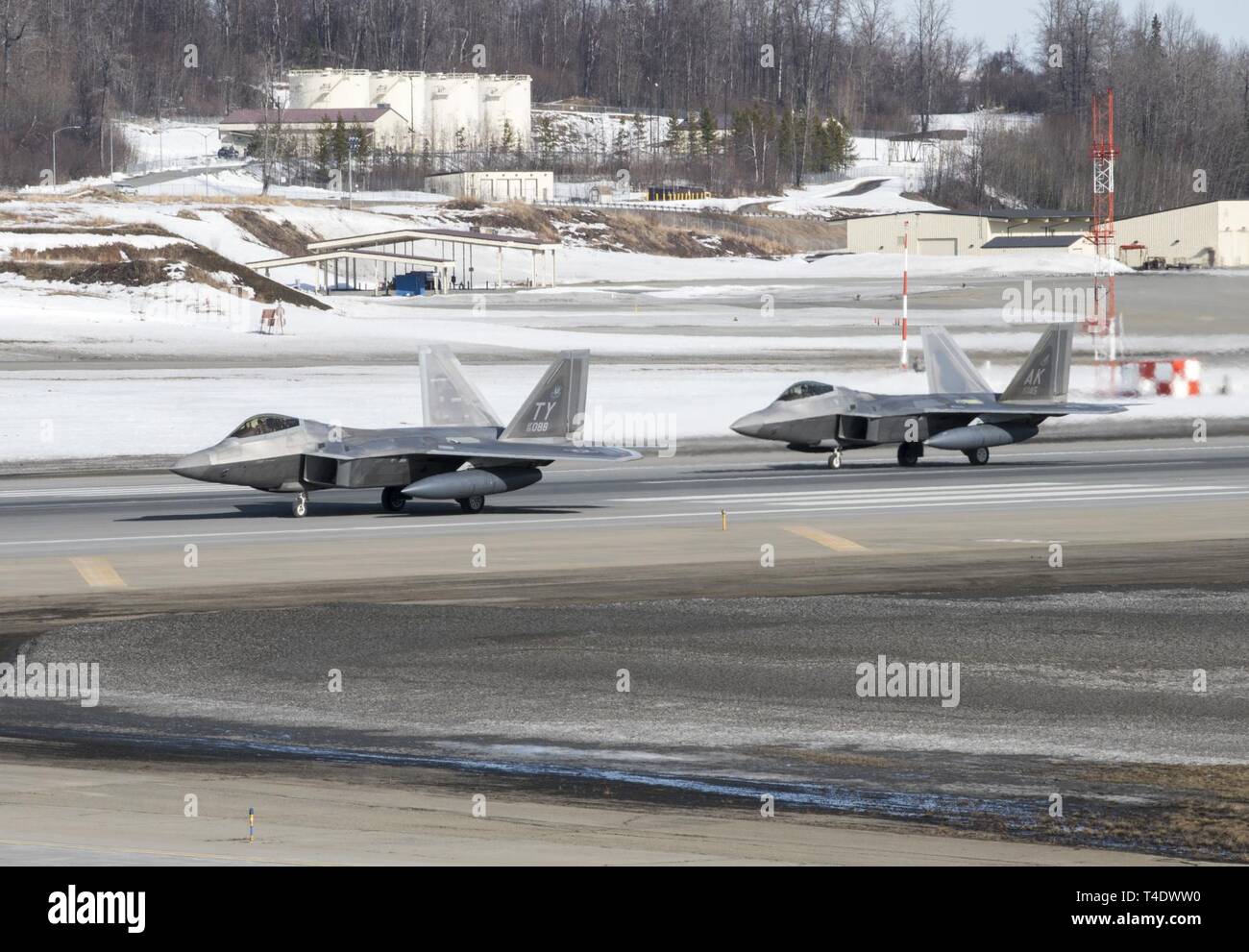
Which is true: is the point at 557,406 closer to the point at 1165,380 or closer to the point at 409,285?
the point at 1165,380

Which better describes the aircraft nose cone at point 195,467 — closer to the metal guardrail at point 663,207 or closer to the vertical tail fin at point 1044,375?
the vertical tail fin at point 1044,375

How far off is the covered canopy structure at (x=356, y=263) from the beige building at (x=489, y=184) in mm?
34147

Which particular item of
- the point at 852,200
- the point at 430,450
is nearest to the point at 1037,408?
the point at 430,450

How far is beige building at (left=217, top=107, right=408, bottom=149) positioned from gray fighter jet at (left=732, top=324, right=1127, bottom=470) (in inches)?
5880

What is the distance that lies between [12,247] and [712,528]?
5895 cm

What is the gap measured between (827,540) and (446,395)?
8.91 meters

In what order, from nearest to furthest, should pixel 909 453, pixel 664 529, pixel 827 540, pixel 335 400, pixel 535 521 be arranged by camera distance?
pixel 827 540, pixel 664 529, pixel 535 521, pixel 909 453, pixel 335 400

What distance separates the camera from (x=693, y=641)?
19344 mm

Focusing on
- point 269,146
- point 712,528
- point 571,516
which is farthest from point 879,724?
point 269,146

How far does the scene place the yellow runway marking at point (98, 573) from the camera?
2355 cm

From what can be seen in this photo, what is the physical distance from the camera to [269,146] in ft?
559

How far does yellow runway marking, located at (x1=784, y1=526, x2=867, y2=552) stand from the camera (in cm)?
2642

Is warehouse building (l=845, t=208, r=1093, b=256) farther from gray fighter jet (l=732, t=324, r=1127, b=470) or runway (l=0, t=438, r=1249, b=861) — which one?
runway (l=0, t=438, r=1249, b=861)

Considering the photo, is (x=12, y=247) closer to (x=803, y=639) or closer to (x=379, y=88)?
(x=803, y=639)
